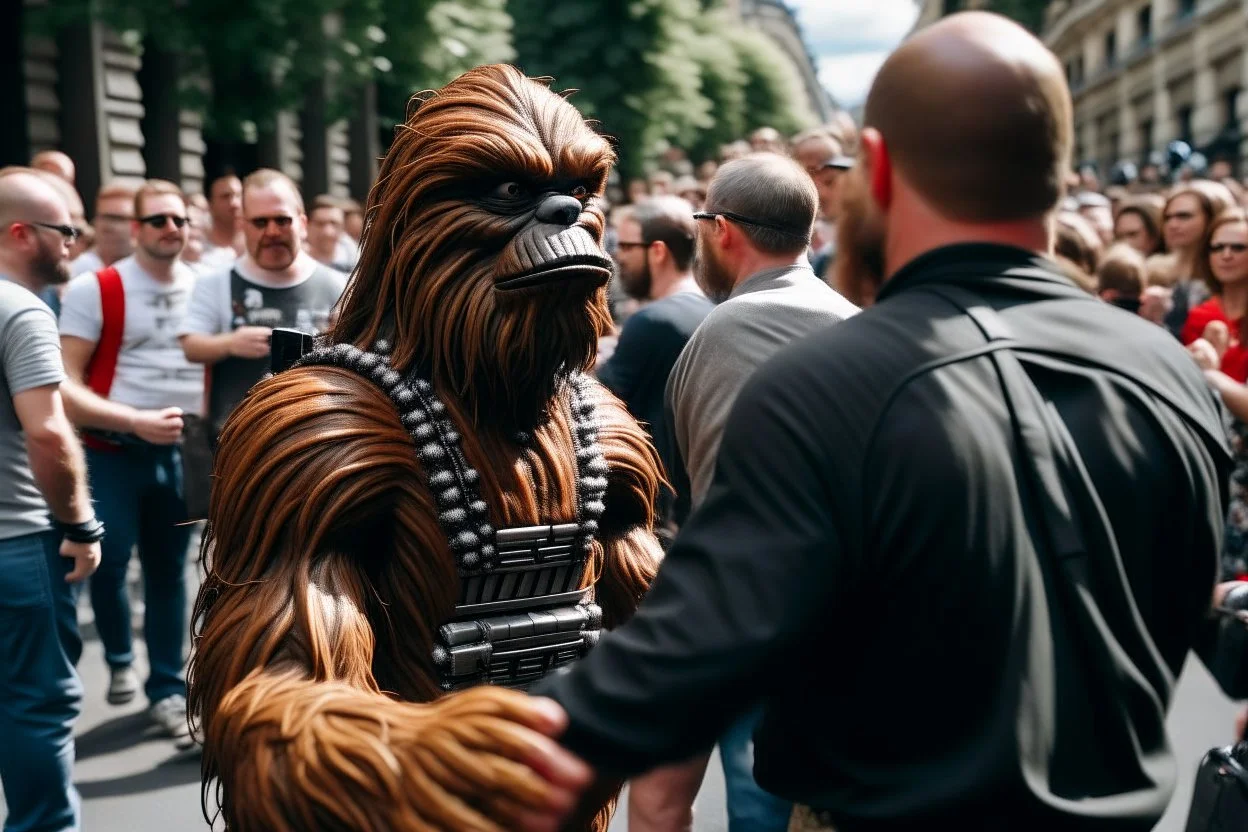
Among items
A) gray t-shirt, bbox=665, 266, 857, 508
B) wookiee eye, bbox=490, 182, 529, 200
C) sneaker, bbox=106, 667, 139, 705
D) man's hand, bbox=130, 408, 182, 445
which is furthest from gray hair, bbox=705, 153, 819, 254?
sneaker, bbox=106, 667, 139, 705

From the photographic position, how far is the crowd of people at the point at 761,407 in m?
1.51

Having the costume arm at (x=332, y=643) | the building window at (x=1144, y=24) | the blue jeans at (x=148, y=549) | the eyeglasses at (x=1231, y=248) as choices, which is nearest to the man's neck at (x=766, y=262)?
the costume arm at (x=332, y=643)

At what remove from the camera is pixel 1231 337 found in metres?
5.57

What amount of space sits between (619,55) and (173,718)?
85.4 ft

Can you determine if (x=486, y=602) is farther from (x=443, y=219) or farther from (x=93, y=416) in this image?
(x=93, y=416)

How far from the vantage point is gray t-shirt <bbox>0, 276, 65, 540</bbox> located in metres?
3.87

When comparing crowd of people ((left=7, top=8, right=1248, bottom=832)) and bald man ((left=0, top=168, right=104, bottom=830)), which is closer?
crowd of people ((left=7, top=8, right=1248, bottom=832))

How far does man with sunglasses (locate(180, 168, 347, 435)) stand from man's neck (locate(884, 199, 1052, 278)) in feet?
12.8

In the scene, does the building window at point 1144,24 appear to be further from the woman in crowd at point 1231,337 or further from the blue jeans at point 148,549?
the blue jeans at point 148,549

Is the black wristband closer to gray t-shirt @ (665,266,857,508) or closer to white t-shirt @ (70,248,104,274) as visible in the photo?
gray t-shirt @ (665,266,857,508)

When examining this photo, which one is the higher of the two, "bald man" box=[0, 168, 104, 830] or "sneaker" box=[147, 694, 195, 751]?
"bald man" box=[0, 168, 104, 830]

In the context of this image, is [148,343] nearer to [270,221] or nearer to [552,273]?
[270,221]

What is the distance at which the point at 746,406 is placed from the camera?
1.58 m

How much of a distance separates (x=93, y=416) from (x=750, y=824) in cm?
289
